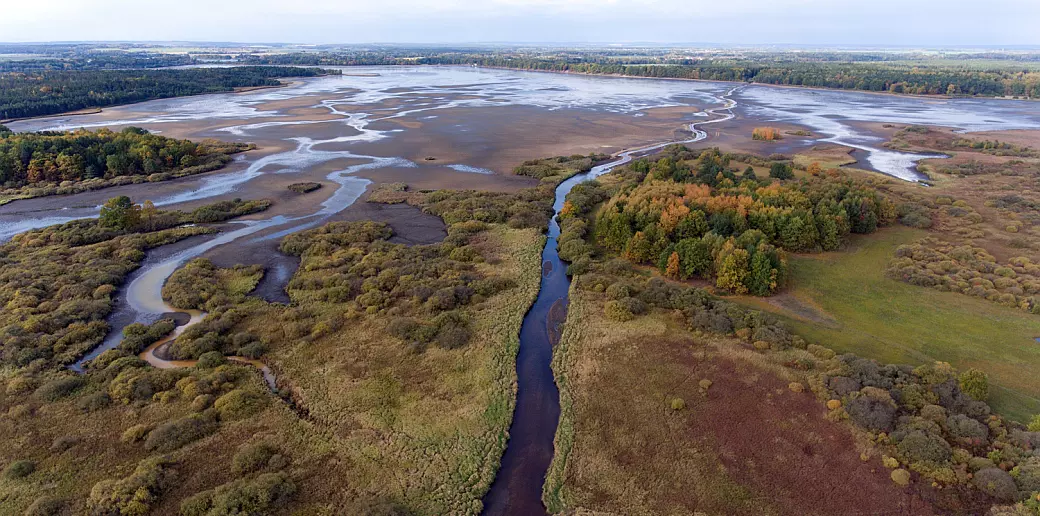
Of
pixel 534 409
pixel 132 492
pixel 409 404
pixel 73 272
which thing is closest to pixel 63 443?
pixel 132 492

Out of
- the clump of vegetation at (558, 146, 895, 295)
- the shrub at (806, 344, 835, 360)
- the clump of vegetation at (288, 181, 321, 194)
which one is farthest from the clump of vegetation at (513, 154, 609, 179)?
the shrub at (806, 344, 835, 360)

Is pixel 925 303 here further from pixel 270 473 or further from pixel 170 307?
pixel 170 307

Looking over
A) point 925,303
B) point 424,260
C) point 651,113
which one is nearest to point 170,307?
point 424,260

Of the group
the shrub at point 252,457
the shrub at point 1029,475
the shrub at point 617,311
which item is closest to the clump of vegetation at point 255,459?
the shrub at point 252,457

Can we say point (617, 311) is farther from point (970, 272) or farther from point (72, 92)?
point (72, 92)

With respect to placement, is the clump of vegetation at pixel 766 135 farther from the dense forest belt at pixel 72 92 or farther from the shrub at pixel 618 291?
the dense forest belt at pixel 72 92

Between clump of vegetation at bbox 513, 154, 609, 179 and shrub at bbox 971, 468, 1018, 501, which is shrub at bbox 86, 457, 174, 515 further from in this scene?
clump of vegetation at bbox 513, 154, 609, 179
